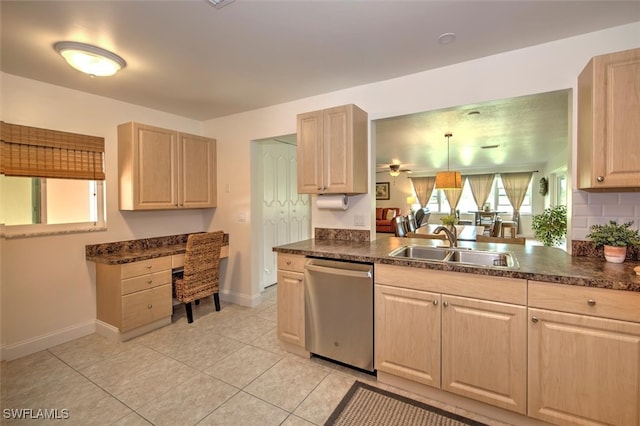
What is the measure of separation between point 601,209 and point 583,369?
1.10m

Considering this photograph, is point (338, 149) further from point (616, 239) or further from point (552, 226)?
point (552, 226)

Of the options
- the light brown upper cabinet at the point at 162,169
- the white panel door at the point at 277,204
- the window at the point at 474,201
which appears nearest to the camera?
the light brown upper cabinet at the point at 162,169

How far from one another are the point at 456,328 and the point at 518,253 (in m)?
0.84

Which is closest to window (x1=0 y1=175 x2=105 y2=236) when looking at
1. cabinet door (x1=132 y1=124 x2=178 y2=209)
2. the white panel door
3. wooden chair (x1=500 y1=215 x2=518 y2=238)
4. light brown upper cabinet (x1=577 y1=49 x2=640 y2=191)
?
cabinet door (x1=132 y1=124 x2=178 y2=209)

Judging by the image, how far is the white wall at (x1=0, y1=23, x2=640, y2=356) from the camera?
2.00 meters

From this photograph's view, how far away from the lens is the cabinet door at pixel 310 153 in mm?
2500

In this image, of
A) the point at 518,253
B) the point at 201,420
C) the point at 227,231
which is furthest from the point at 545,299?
the point at 227,231

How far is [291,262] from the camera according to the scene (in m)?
2.32

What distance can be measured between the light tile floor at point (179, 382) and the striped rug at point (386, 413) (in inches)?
2.8

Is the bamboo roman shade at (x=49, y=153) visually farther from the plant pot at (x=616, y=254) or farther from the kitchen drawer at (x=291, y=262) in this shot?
the plant pot at (x=616, y=254)

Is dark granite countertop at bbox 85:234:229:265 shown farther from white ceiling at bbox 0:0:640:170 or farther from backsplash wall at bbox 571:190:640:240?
backsplash wall at bbox 571:190:640:240

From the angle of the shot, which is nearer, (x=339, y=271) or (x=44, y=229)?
(x=339, y=271)

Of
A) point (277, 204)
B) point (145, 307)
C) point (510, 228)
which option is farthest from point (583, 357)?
point (510, 228)

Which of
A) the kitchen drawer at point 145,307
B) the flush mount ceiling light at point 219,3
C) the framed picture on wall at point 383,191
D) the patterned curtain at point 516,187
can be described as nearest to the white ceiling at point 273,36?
the flush mount ceiling light at point 219,3
